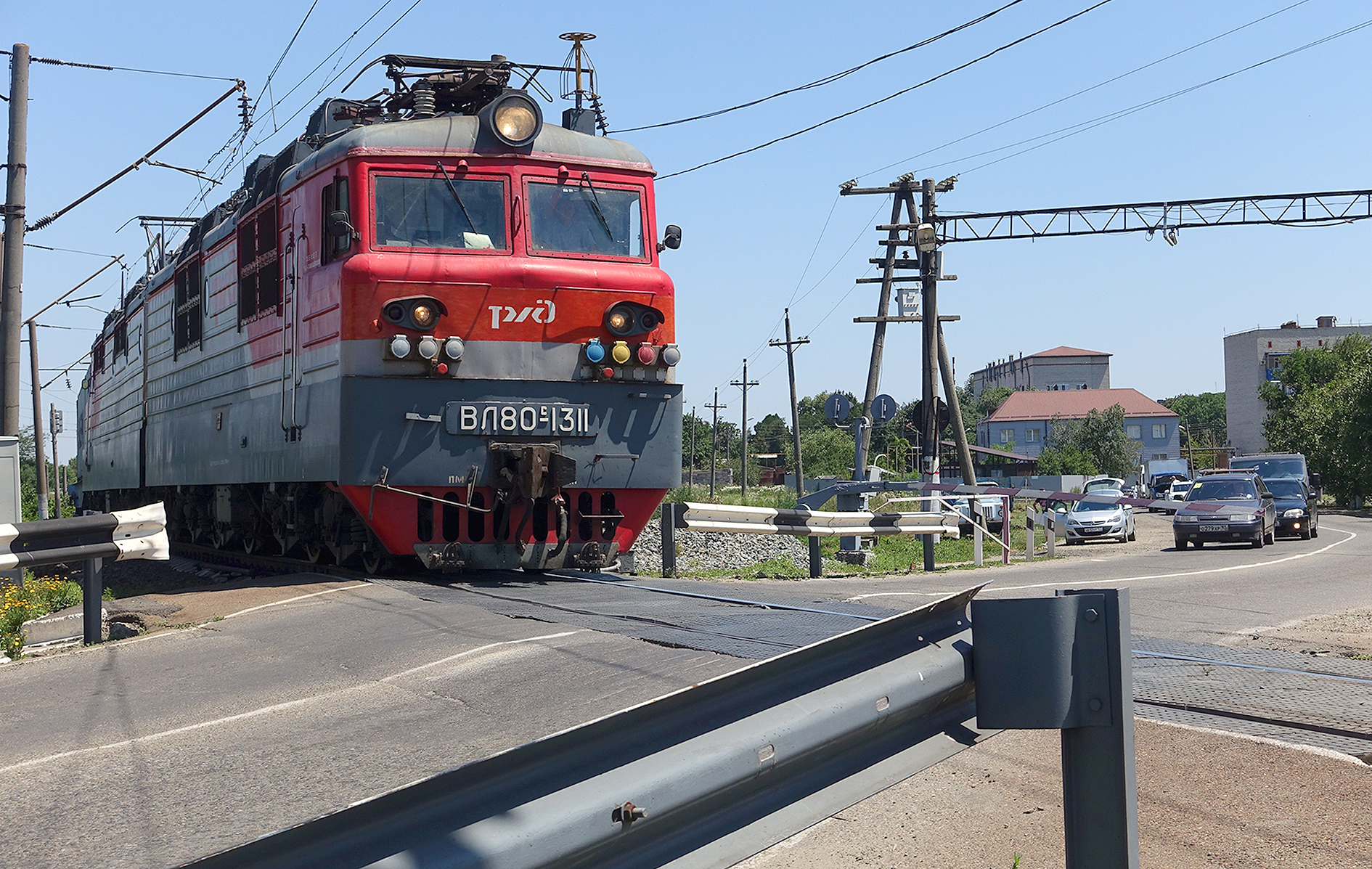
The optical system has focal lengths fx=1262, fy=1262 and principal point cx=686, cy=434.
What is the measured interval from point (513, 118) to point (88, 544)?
16.6ft

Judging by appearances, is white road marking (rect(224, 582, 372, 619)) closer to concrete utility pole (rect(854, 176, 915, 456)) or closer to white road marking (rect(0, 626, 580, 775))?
white road marking (rect(0, 626, 580, 775))

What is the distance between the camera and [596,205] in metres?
11.6

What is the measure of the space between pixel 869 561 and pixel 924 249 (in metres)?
9.76

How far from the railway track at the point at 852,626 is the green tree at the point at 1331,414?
52937 millimetres

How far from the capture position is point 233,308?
13812mm

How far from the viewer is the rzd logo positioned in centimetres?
1083

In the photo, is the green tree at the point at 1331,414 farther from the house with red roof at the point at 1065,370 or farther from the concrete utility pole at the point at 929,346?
the house with red roof at the point at 1065,370

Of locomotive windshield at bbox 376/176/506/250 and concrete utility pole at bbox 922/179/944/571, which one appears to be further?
concrete utility pole at bbox 922/179/944/571

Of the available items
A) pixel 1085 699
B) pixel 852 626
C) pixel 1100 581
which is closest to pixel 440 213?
pixel 852 626

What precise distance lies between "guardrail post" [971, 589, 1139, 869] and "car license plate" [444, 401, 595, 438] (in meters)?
8.52

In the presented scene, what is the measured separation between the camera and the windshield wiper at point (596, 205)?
37.8 ft

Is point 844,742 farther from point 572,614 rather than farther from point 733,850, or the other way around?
point 572,614

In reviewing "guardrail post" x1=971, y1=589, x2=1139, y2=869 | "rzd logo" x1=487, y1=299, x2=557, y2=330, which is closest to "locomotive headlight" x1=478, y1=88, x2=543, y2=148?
"rzd logo" x1=487, y1=299, x2=557, y2=330

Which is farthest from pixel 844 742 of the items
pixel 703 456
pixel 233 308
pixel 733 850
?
pixel 703 456
